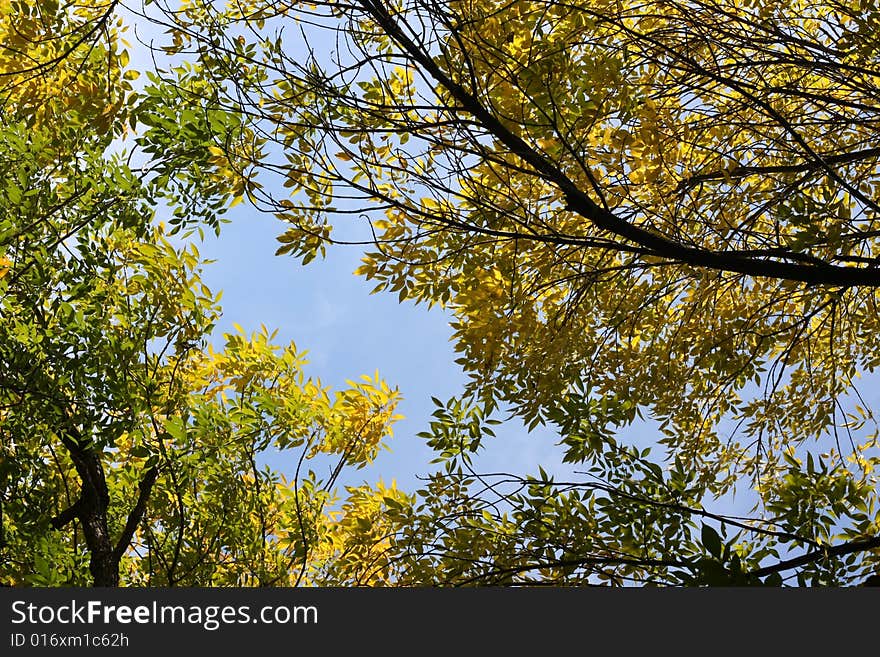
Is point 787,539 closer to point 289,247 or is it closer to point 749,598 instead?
point 749,598

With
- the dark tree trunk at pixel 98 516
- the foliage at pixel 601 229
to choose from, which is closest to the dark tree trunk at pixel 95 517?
the dark tree trunk at pixel 98 516

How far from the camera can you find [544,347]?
4.49 metres

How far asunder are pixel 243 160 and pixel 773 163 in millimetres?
3717

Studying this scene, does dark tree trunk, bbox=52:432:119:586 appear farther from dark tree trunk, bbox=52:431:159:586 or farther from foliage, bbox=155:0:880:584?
foliage, bbox=155:0:880:584

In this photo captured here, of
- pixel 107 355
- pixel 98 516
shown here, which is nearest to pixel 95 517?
pixel 98 516

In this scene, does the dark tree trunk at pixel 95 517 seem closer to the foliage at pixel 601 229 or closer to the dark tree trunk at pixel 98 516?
the dark tree trunk at pixel 98 516

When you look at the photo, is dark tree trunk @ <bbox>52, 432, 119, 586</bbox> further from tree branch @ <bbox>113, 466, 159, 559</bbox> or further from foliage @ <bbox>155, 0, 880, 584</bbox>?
foliage @ <bbox>155, 0, 880, 584</bbox>

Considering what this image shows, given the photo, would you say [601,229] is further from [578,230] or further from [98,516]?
[98,516]

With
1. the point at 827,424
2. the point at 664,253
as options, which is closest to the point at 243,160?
the point at 664,253

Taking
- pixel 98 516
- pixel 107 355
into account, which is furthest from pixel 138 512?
pixel 107 355

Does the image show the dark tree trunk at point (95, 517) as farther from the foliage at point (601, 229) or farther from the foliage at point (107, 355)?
the foliage at point (601, 229)

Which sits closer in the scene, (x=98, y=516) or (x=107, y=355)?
(x=107, y=355)

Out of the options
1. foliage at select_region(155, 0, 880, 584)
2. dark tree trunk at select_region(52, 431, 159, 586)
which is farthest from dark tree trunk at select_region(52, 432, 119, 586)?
foliage at select_region(155, 0, 880, 584)

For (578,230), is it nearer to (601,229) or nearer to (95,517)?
(601,229)
